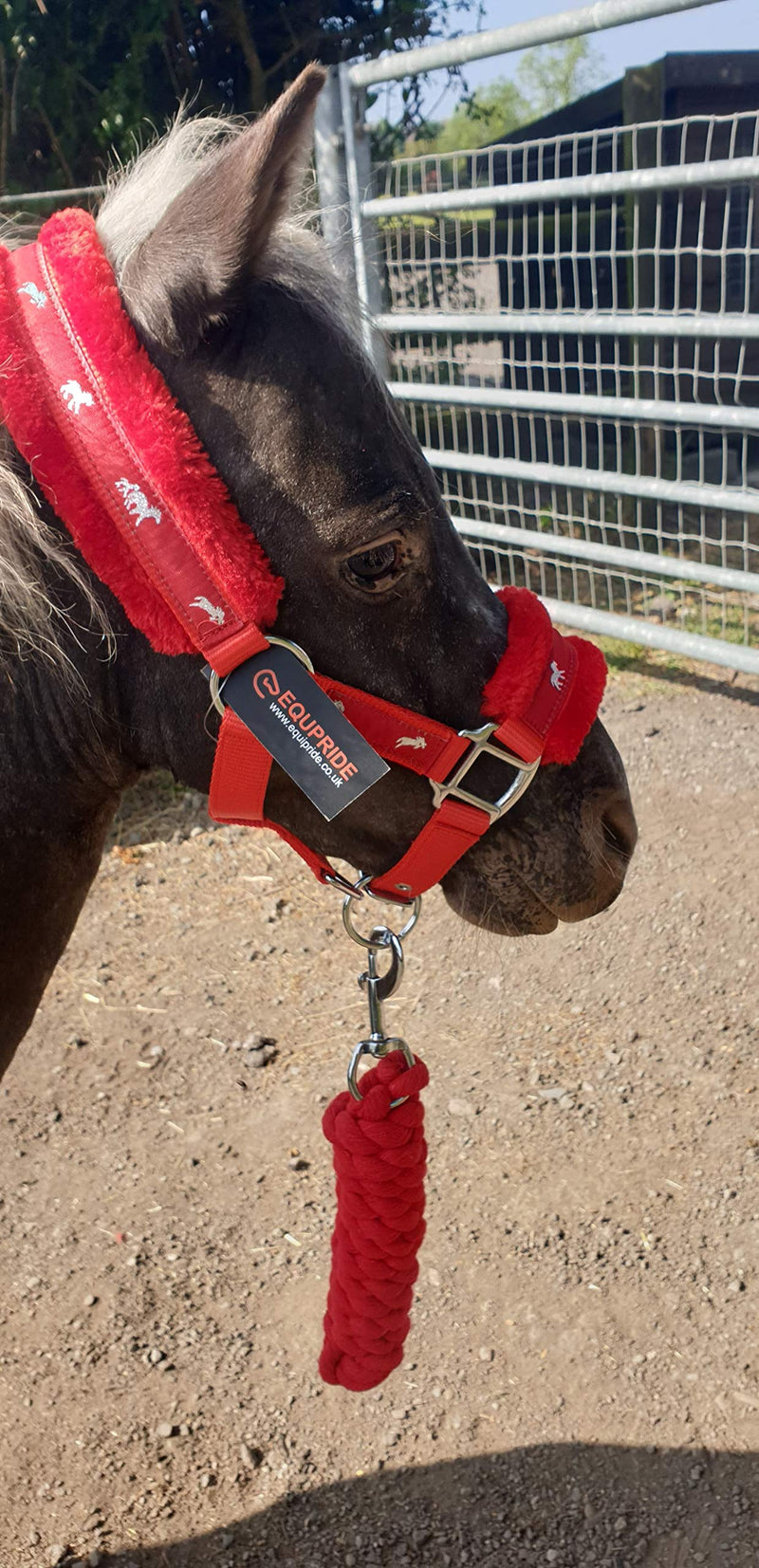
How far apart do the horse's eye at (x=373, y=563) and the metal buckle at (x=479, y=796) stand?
26 cm

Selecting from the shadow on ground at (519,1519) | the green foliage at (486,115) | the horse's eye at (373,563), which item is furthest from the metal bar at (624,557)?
the shadow on ground at (519,1519)

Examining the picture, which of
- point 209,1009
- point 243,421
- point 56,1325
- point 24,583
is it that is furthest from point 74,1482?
point 243,421

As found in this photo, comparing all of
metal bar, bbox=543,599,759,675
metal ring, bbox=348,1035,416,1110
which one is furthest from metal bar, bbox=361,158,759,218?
metal ring, bbox=348,1035,416,1110

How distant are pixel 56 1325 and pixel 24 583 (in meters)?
1.93

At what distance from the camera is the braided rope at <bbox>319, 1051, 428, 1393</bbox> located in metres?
1.71

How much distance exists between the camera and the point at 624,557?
5074 mm

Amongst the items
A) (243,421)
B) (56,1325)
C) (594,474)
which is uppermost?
(243,421)

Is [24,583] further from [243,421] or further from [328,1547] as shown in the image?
[328,1547]

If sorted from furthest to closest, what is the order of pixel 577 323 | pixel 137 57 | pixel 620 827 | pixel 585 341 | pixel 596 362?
pixel 585 341
pixel 596 362
pixel 137 57
pixel 577 323
pixel 620 827

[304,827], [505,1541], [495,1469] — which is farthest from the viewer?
[495,1469]

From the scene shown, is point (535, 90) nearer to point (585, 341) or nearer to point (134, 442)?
point (585, 341)

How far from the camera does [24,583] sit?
1422 mm

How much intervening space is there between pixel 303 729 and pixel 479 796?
0.33m

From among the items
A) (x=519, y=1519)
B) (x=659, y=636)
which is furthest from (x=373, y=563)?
(x=659, y=636)
